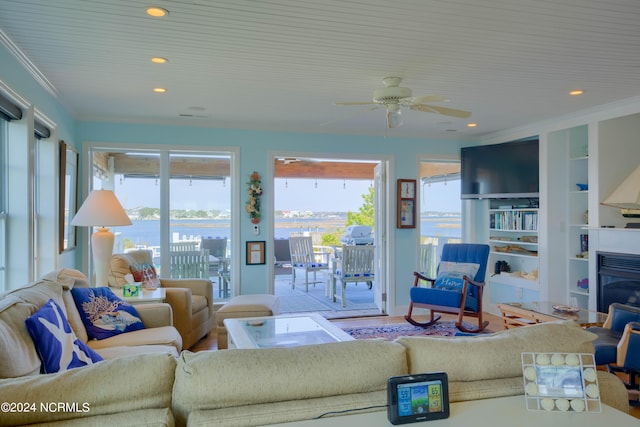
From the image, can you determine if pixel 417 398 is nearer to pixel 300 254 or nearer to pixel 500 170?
pixel 500 170

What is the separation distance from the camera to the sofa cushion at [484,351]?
1.40 meters

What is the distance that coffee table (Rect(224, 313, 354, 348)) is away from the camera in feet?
10.2

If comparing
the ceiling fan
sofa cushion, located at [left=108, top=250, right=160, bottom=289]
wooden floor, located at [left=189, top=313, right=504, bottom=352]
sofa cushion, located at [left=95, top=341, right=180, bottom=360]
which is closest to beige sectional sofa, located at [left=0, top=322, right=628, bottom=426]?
sofa cushion, located at [left=95, top=341, right=180, bottom=360]

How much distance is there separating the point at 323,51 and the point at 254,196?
9.08 feet

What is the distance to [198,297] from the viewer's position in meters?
4.57

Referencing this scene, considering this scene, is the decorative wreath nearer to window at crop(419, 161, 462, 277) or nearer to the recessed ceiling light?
window at crop(419, 161, 462, 277)

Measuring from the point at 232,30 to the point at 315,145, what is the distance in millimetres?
3173

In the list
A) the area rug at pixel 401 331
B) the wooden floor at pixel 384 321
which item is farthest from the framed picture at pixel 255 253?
the area rug at pixel 401 331

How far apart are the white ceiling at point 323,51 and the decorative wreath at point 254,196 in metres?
1.03

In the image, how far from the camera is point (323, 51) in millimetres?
2939

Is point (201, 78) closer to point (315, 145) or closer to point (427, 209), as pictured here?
point (315, 145)

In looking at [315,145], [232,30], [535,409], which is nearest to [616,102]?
[315,145]

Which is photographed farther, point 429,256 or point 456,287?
point 429,256

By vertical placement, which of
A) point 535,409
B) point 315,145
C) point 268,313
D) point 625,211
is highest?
point 315,145
